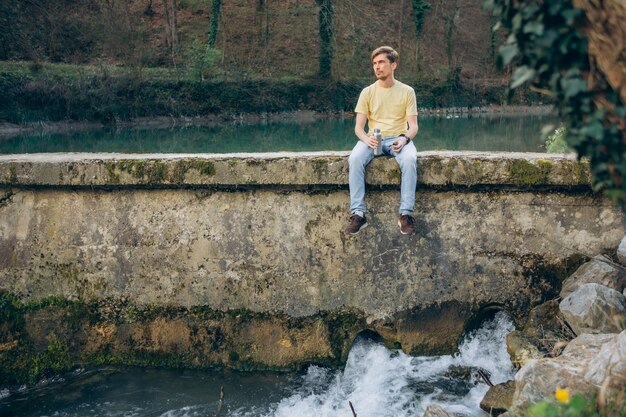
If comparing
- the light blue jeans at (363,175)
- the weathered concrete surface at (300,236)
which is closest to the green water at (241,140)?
the weathered concrete surface at (300,236)

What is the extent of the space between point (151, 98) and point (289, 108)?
7401 millimetres

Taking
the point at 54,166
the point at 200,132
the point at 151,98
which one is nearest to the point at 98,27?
the point at 151,98

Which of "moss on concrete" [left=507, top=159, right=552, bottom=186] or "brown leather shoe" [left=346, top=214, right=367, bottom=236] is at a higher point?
"moss on concrete" [left=507, top=159, right=552, bottom=186]

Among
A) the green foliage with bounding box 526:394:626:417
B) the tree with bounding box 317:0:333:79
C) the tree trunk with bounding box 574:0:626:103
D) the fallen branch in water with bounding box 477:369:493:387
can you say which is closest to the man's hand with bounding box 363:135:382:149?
the fallen branch in water with bounding box 477:369:493:387

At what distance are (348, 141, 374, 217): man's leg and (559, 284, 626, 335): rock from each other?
5.01 ft

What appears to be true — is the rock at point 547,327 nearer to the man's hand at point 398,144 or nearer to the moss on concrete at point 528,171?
the moss on concrete at point 528,171

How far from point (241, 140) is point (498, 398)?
18.2 m

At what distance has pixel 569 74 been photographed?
2441 mm

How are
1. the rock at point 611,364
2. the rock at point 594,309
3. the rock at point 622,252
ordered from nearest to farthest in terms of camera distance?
the rock at point 611,364 → the rock at point 594,309 → the rock at point 622,252

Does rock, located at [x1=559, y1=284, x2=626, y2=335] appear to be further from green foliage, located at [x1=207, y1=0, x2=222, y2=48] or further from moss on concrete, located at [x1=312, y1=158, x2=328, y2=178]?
green foliage, located at [x1=207, y1=0, x2=222, y2=48]

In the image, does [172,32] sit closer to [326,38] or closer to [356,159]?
[326,38]

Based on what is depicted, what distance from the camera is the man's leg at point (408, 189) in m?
4.92

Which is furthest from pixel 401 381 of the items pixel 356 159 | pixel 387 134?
pixel 387 134

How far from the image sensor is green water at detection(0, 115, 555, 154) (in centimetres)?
1778
